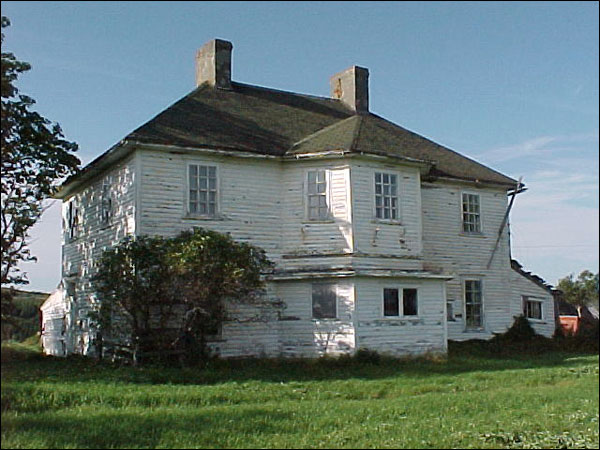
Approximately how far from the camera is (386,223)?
72.3 ft

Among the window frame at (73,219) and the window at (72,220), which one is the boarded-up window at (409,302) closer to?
the window frame at (73,219)

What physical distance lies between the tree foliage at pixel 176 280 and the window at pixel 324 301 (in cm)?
249

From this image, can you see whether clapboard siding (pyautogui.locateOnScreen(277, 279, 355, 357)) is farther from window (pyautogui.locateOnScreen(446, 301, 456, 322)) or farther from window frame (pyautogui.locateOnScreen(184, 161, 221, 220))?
window (pyautogui.locateOnScreen(446, 301, 456, 322))

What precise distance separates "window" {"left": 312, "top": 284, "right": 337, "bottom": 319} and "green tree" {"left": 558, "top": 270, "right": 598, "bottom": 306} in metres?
35.9

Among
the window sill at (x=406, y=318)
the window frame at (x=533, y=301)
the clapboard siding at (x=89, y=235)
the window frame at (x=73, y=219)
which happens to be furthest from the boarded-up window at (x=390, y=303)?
the window frame at (x=73, y=219)

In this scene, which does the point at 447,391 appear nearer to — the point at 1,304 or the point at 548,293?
the point at 1,304

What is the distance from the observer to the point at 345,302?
20609 mm

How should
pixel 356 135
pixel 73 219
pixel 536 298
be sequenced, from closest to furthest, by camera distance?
pixel 356 135, pixel 73 219, pixel 536 298

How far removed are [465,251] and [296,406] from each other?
15.6m

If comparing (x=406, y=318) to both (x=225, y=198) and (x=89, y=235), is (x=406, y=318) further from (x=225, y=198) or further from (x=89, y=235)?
(x=89, y=235)

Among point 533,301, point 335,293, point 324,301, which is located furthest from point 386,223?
point 533,301

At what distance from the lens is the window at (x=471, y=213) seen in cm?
2672

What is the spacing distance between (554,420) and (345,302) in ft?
32.2

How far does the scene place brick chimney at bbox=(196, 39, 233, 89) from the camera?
83.6ft
